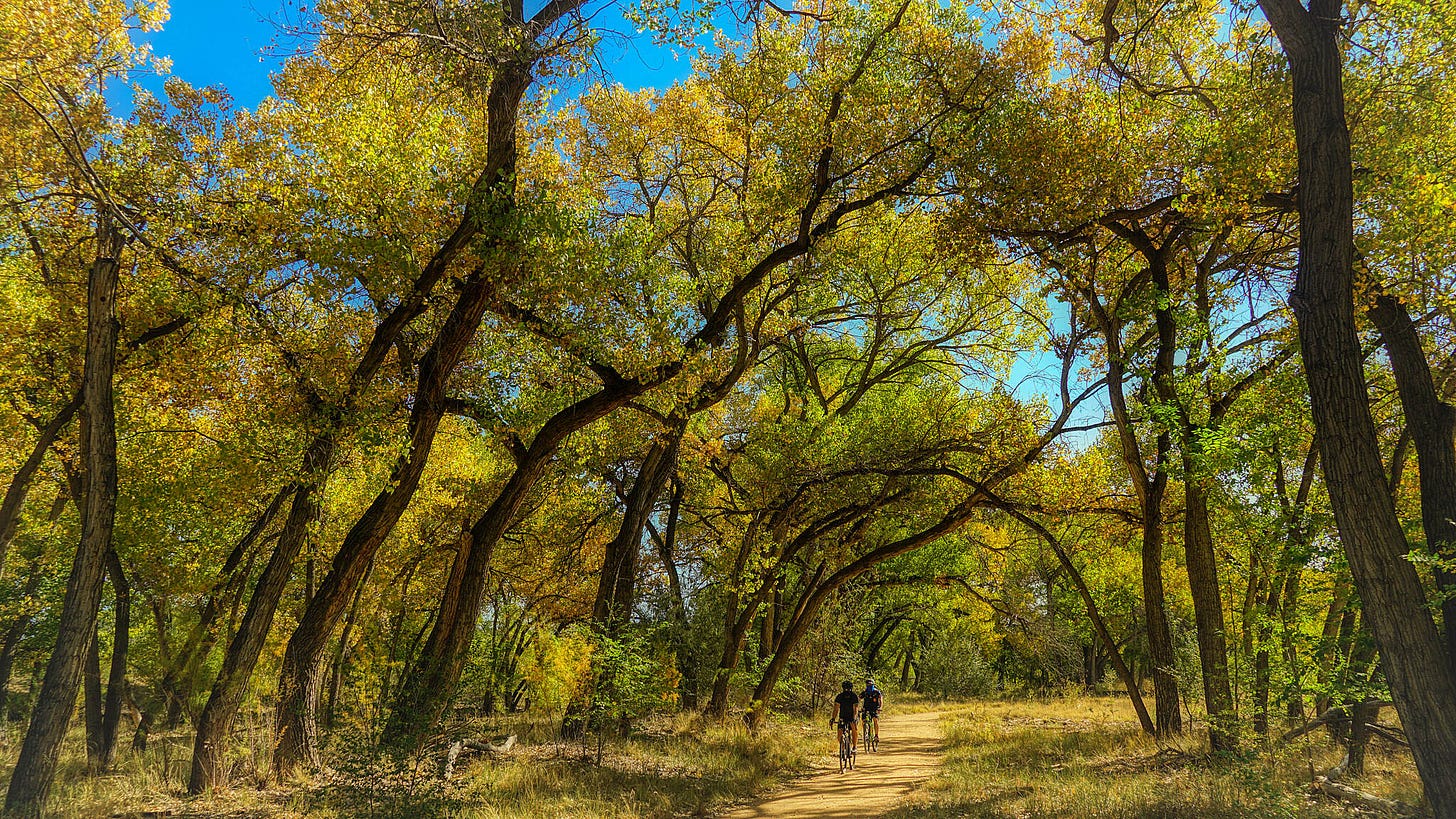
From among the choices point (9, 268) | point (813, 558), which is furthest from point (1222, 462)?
point (9, 268)

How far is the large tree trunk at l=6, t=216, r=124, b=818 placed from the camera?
744 cm

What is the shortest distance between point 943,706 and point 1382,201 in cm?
2820

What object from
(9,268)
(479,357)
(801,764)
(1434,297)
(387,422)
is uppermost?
(9,268)

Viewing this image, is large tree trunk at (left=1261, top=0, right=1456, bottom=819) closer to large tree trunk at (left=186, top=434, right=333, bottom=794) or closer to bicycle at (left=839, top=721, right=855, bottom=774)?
bicycle at (left=839, top=721, right=855, bottom=774)

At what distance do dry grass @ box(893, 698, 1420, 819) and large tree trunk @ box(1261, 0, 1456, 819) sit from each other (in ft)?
5.39

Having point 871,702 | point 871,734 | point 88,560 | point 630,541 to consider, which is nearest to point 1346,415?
point 630,541

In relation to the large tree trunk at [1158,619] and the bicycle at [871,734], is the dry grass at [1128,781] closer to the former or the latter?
the large tree trunk at [1158,619]

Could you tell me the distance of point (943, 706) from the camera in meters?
30.6

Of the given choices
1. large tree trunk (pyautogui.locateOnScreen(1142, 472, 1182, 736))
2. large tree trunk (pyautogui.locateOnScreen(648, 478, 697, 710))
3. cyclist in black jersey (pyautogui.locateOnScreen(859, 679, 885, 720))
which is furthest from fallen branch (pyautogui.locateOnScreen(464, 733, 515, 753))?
large tree trunk (pyautogui.locateOnScreen(1142, 472, 1182, 736))

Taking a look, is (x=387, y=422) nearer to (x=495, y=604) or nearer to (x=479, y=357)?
(x=479, y=357)

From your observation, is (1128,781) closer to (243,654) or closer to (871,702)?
(871,702)

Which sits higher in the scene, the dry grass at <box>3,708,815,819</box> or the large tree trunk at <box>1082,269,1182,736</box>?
the large tree trunk at <box>1082,269,1182,736</box>

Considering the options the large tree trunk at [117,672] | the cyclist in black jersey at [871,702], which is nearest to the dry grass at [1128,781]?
the cyclist in black jersey at [871,702]

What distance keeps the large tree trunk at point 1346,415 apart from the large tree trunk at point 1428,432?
86cm
